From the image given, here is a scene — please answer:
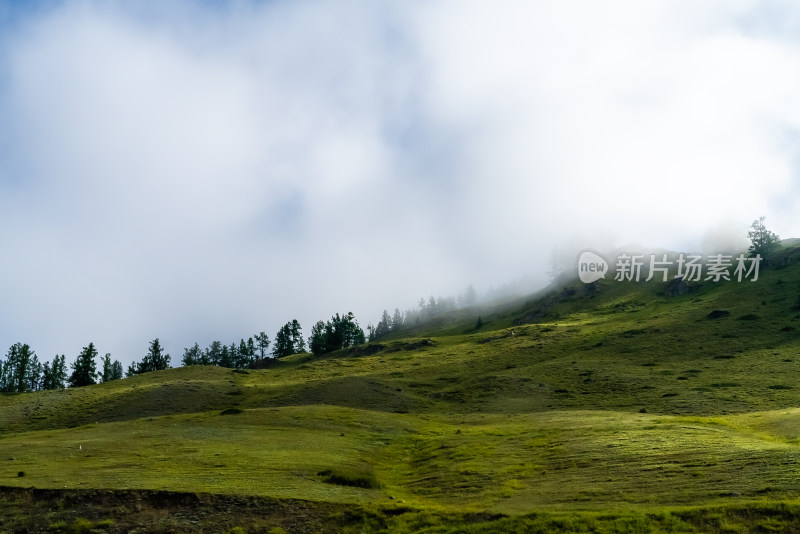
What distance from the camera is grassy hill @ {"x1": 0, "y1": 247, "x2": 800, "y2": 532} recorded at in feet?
113

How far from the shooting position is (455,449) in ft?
191

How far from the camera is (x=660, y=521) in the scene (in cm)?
2916

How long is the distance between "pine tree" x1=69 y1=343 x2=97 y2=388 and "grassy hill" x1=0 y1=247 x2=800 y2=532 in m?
45.8

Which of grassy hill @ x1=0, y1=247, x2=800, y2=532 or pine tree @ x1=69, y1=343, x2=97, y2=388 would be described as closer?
grassy hill @ x1=0, y1=247, x2=800, y2=532

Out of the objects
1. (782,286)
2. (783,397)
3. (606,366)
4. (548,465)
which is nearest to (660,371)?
(606,366)

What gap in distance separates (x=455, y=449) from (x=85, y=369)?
155262mm

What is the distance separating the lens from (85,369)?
178125 mm

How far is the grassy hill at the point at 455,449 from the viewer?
34406 mm

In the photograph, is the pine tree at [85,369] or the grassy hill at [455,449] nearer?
the grassy hill at [455,449]

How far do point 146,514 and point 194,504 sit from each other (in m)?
2.77

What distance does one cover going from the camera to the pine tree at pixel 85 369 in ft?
582

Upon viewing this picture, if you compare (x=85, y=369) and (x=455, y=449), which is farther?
(x=85, y=369)

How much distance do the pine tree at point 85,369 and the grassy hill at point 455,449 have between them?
150 feet

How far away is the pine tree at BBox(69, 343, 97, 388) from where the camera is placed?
17750 cm
